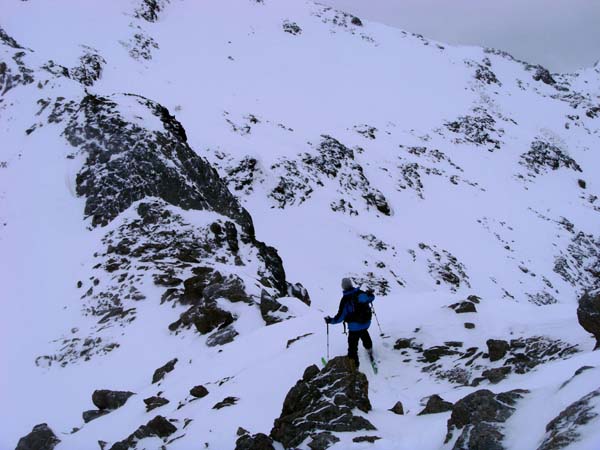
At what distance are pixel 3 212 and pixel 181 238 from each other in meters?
8.34

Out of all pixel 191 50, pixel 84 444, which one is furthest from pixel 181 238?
pixel 191 50

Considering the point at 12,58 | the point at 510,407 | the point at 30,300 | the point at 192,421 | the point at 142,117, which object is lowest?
the point at 510,407

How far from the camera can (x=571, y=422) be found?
4.53 m

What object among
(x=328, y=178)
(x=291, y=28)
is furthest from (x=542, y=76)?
(x=328, y=178)

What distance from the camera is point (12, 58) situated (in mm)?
31078

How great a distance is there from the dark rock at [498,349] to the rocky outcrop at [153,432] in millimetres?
5640

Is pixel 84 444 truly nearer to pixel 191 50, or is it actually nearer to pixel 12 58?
pixel 12 58

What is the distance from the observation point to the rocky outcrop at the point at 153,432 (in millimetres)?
8742

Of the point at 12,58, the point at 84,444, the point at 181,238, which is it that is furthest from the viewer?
the point at 12,58

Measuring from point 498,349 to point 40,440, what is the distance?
29.5 feet

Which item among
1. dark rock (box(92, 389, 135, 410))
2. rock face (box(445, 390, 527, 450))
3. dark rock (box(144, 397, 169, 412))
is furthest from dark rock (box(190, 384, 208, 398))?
rock face (box(445, 390, 527, 450))

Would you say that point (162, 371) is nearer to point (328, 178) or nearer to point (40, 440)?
point (40, 440)

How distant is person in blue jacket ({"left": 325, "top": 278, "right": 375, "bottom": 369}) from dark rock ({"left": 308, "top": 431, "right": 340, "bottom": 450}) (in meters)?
3.22

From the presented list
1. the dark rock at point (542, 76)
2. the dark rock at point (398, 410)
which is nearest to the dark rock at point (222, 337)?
the dark rock at point (398, 410)
